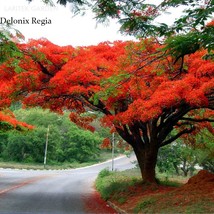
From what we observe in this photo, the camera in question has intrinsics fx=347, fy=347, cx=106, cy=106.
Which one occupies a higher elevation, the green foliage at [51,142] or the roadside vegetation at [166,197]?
the green foliage at [51,142]

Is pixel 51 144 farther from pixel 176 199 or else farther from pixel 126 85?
pixel 176 199

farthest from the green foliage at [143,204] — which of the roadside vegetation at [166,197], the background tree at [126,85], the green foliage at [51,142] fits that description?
the green foliage at [51,142]

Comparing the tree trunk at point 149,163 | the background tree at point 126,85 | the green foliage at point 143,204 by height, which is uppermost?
the background tree at point 126,85

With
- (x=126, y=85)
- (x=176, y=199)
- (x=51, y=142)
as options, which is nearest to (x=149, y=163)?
(x=126, y=85)

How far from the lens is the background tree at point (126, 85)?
1136 centimetres

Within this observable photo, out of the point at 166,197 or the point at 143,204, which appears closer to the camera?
the point at 143,204

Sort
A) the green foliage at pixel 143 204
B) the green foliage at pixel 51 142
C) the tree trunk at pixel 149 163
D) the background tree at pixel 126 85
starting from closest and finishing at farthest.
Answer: the green foliage at pixel 143 204
the background tree at pixel 126 85
the tree trunk at pixel 149 163
the green foliage at pixel 51 142

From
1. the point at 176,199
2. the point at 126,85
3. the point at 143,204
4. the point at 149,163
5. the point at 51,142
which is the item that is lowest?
the point at 143,204

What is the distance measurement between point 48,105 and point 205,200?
9.66 metres

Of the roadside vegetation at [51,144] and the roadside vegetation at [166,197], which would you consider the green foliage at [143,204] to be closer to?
the roadside vegetation at [166,197]

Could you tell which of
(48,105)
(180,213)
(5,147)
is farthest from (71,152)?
(180,213)

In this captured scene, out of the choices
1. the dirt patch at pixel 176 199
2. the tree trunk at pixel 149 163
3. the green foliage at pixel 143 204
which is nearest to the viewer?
the dirt patch at pixel 176 199

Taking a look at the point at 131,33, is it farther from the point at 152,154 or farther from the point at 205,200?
the point at 152,154

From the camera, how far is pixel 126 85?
1331 cm
